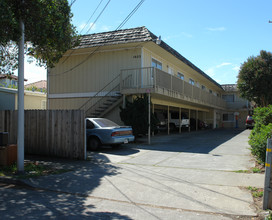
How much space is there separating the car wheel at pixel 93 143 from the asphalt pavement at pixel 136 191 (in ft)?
6.97

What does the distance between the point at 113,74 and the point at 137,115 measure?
400cm

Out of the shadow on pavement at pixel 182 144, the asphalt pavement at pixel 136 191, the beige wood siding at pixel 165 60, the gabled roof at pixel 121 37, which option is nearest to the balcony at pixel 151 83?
the beige wood siding at pixel 165 60

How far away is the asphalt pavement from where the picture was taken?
452cm

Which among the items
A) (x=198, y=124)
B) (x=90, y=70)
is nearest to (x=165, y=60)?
(x=90, y=70)

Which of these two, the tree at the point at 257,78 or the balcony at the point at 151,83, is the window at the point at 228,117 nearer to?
the tree at the point at 257,78

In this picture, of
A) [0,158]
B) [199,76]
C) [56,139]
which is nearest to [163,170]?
[56,139]

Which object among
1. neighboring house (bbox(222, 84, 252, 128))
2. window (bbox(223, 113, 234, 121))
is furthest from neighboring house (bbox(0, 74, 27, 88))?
window (bbox(223, 113, 234, 121))

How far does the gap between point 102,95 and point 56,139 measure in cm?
710

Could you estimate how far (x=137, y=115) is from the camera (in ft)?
45.0

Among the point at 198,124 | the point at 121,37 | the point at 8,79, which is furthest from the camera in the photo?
the point at 198,124

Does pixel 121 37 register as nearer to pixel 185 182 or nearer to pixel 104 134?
pixel 104 134

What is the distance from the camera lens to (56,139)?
A: 31.7ft

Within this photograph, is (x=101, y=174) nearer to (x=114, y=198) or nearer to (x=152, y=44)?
(x=114, y=198)

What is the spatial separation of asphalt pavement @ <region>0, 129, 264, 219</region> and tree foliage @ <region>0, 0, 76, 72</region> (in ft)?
12.7
